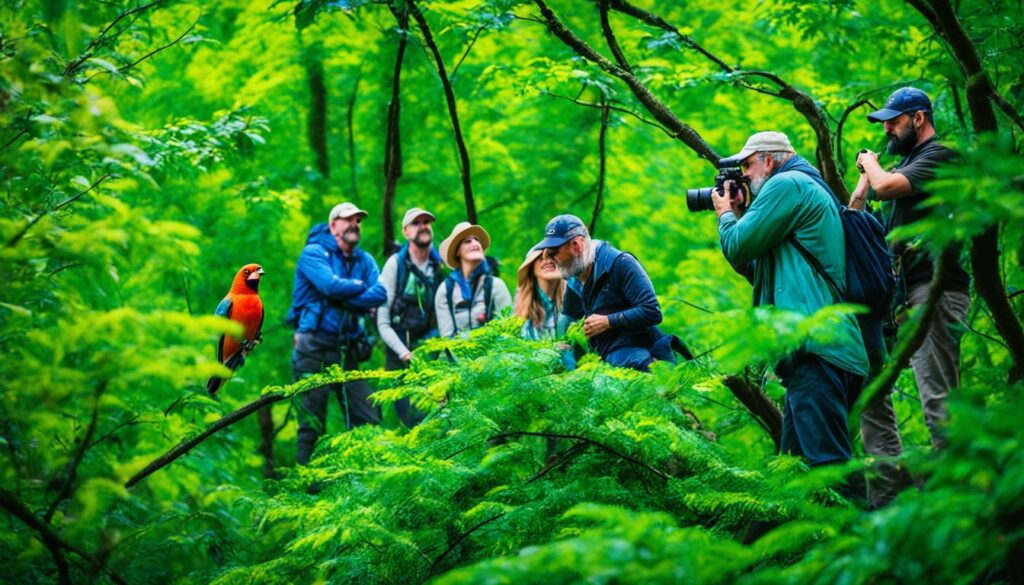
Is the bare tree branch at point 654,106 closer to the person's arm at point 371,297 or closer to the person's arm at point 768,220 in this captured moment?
the person's arm at point 768,220

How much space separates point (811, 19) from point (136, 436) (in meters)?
8.46

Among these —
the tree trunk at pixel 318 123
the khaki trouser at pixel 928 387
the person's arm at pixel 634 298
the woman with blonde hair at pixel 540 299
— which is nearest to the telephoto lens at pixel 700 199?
the person's arm at pixel 634 298

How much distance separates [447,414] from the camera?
16.5 feet

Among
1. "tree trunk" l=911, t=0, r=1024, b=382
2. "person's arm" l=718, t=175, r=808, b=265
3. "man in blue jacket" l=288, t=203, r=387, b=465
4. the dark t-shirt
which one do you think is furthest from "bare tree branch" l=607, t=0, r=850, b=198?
"man in blue jacket" l=288, t=203, r=387, b=465

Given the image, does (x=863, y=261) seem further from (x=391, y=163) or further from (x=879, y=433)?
(x=391, y=163)

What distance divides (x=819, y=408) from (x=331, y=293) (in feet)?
15.1

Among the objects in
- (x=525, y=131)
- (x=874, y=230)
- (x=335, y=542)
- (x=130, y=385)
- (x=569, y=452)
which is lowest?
(x=335, y=542)

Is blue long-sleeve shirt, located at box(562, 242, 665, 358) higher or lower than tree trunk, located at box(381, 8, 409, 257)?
lower

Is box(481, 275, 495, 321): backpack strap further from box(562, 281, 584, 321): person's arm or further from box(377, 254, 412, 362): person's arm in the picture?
box(562, 281, 584, 321): person's arm

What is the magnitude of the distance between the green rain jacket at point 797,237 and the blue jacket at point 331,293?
4.06 m

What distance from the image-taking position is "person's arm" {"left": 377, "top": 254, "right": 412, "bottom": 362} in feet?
27.4

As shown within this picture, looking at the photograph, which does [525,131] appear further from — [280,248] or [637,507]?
[637,507]

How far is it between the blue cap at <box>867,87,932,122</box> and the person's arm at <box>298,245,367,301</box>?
425cm

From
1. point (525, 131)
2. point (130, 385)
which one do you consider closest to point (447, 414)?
point (130, 385)
